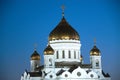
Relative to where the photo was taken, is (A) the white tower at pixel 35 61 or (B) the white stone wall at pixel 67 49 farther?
(A) the white tower at pixel 35 61

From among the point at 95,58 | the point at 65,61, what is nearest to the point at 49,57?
the point at 65,61

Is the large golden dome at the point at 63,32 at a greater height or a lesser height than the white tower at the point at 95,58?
greater

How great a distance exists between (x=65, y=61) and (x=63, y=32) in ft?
11.6

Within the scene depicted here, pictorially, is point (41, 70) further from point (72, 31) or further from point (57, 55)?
point (72, 31)

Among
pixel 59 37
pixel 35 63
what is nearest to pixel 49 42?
pixel 59 37

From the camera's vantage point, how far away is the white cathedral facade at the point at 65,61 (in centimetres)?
4831

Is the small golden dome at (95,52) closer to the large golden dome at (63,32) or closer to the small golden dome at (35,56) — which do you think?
the large golden dome at (63,32)

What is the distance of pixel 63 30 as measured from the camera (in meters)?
51.9

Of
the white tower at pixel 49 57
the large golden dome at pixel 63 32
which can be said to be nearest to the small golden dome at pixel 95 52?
the large golden dome at pixel 63 32

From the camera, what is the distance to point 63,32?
170 feet

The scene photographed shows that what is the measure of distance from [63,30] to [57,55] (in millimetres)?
3102

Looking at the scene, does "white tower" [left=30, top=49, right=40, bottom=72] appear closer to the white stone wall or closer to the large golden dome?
the large golden dome

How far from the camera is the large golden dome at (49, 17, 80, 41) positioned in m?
A: 51.5

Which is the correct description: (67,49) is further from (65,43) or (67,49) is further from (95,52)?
(95,52)
